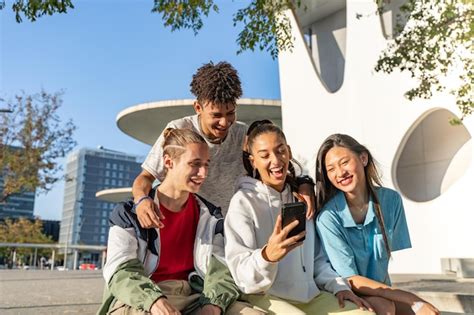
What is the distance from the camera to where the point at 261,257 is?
1.89 meters

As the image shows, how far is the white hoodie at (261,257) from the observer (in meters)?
1.94

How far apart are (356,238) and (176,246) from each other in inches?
37.1

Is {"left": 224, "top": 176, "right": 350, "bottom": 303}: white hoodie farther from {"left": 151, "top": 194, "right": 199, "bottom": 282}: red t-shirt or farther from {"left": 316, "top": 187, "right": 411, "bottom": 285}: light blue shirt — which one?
{"left": 151, "top": 194, "right": 199, "bottom": 282}: red t-shirt

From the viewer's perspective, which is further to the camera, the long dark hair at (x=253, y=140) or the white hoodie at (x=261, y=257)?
the long dark hair at (x=253, y=140)

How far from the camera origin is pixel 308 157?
1788cm

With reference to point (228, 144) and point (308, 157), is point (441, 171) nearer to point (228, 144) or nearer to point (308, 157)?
point (308, 157)

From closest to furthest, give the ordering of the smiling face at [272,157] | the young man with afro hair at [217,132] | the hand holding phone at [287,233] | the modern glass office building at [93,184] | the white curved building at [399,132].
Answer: the hand holding phone at [287,233], the smiling face at [272,157], the young man with afro hair at [217,132], the white curved building at [399,132], the modern glass office building at [93,184]

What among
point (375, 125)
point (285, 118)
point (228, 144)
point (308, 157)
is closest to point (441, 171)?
point (375, 125)

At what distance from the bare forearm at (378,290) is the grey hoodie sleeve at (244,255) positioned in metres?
0.53

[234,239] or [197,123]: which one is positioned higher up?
[197,123]

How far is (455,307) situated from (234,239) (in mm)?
4177

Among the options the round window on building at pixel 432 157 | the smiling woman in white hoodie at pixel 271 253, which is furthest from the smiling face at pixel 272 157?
the round window on building at pixel 432 157

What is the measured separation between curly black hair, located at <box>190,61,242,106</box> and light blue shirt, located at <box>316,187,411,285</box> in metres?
0.83

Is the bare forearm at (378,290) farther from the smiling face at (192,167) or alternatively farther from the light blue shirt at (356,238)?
the smiling face at (192,167)
